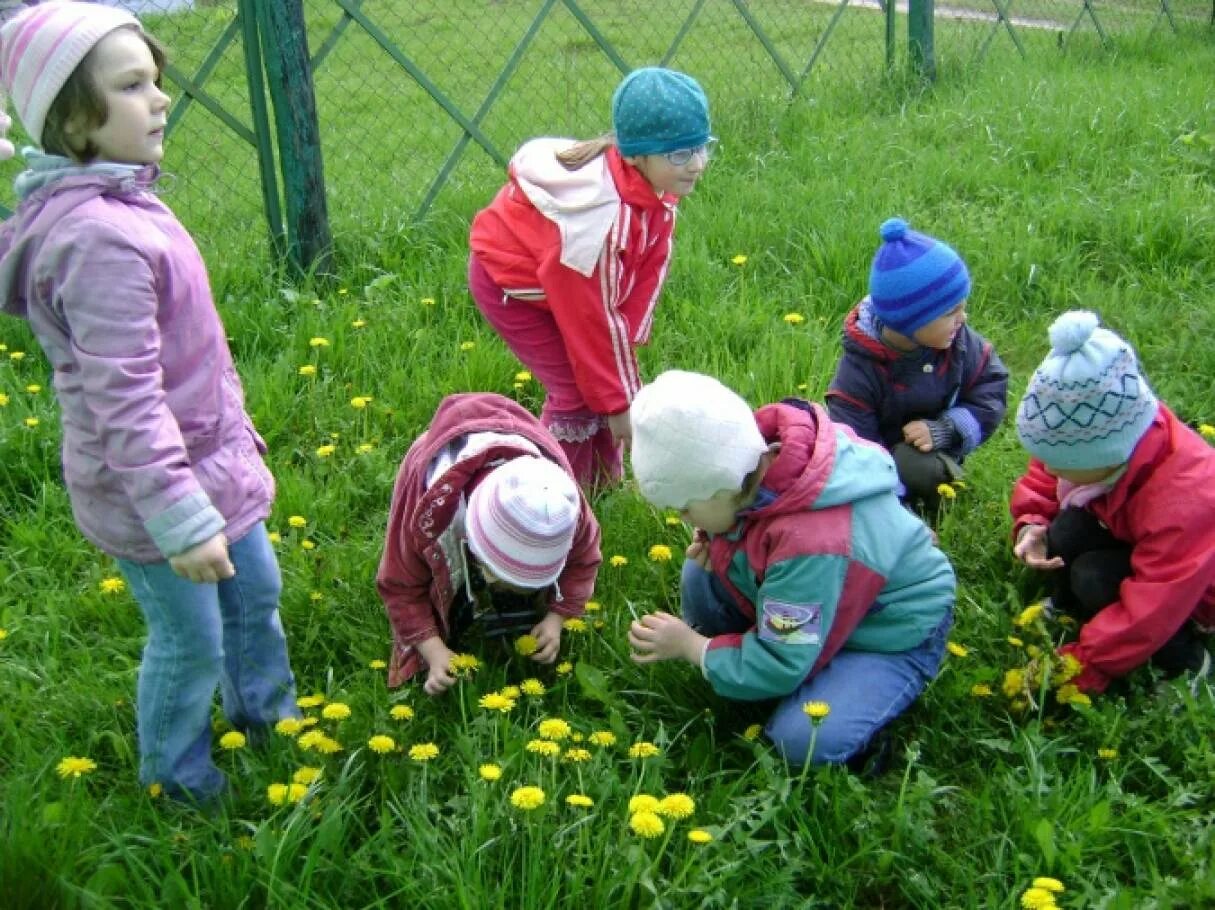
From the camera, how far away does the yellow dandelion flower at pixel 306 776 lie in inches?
90.6

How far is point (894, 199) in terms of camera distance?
207 inches

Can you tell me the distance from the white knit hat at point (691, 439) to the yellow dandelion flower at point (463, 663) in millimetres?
532

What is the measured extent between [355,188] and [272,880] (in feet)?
13.9

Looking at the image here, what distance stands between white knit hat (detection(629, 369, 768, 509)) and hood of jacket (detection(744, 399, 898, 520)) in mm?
79

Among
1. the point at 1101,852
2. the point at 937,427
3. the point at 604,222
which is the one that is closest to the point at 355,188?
the point at 604,222

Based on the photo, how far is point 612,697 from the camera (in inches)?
104

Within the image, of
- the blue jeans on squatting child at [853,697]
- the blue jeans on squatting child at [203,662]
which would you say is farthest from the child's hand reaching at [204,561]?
the blue jeans on squatting child at [853,697]

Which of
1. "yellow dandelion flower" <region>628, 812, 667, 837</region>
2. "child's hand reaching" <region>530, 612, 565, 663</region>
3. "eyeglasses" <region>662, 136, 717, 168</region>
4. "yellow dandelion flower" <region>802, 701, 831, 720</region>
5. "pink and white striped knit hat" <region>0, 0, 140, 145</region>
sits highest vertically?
"pink and white striped knit hat" <region>0, 0, 140, 145</region>

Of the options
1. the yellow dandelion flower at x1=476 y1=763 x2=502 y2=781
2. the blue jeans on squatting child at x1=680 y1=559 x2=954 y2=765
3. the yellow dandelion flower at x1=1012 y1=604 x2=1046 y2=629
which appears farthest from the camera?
the yellow dandelion flower at x1=1012 y1=604 x2=1046 y2=629

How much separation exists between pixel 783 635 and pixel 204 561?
1.08 metres

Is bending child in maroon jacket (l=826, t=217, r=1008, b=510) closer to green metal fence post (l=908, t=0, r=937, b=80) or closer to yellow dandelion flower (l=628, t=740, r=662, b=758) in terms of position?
yellow dandelion flower (l=628, t=740, r=662, b=758)

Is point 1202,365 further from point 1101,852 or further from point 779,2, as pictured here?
point 779,2

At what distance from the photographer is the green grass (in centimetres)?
218

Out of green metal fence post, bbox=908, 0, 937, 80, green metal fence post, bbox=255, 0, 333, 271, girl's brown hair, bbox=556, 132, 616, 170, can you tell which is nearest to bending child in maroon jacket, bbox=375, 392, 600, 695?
girl's brown hair, bbox=556, 132, 616, 170
